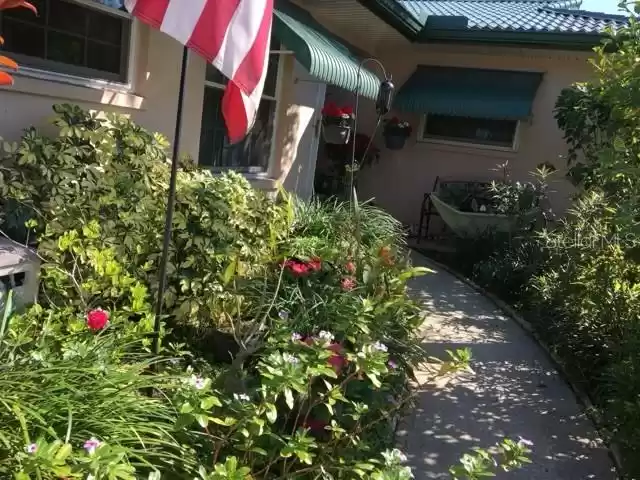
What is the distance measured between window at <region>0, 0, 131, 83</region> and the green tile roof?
192 inches

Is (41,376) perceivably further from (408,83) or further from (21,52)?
(408,83)

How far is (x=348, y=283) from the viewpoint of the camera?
12.9ft

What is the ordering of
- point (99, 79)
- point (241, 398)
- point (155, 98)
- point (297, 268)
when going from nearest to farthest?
point (241, 398), point (297, 268), point (99, 79), point (155, 98)

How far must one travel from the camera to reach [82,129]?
3.63m

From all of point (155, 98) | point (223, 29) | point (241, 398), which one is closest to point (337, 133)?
point (155, 98)

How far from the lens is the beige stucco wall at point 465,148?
364 inches

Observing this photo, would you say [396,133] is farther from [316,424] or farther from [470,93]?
[316,424]

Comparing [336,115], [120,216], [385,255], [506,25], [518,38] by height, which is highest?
[506,25]

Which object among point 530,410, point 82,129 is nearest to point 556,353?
point 530,410

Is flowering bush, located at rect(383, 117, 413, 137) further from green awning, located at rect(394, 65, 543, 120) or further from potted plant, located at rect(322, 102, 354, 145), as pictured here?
potted plant, located at rect(322, 102, 354, 145)

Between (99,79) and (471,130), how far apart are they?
7168 millimetres

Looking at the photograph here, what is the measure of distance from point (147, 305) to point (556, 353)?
363 centimetres

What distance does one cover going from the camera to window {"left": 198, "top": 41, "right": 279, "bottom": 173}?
569 centimetres

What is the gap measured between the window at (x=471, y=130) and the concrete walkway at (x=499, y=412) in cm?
476
